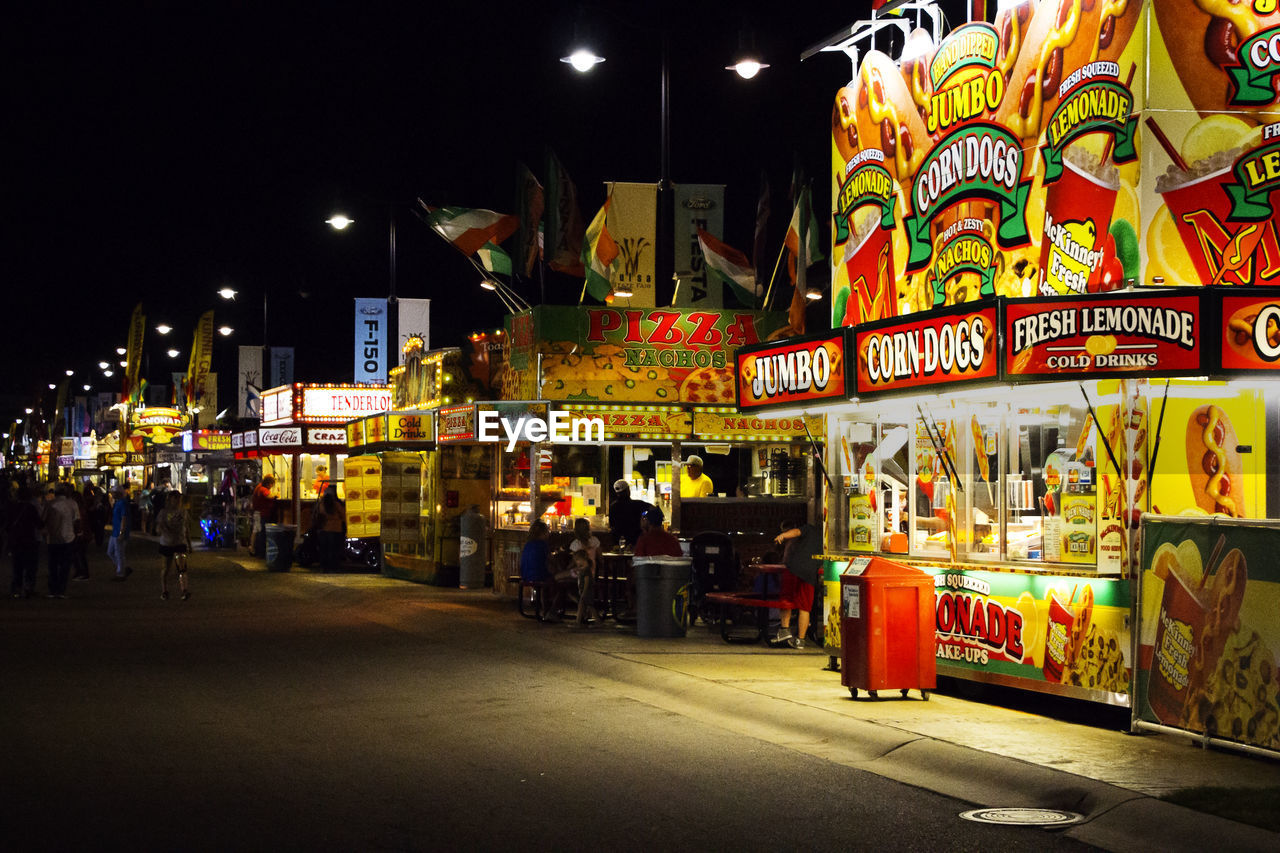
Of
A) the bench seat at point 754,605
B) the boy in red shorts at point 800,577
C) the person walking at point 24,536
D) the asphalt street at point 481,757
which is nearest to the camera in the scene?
the asphalt street at point 481,757

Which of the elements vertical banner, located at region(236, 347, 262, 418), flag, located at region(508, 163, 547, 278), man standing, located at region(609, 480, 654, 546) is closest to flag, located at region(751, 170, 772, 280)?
flag, located at region(508, 163, 547, 278)

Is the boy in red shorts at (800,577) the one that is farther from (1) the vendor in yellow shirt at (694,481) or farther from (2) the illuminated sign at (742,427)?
(2) the illuminated sign at (742,427)

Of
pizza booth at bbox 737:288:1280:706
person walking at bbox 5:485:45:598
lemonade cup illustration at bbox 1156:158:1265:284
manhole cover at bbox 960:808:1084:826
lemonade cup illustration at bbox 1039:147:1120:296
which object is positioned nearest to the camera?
manhole cover at bbox 960:808:1084:826

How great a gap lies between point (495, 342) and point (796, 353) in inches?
544

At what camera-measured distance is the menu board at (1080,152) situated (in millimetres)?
10625

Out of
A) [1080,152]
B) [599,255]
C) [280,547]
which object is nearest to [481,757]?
[1080,152]

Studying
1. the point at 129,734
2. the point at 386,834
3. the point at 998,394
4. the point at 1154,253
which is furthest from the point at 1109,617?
the point at 129,734

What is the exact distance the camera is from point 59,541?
78.5 feet

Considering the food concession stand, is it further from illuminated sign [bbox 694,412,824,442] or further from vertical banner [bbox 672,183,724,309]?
vertical banner [bbox 672,183,724,309]

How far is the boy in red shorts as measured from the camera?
16391 millimetres

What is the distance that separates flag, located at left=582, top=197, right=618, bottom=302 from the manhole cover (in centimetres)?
1556

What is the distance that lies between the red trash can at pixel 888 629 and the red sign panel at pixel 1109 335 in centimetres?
211

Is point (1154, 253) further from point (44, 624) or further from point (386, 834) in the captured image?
point (44, 624)

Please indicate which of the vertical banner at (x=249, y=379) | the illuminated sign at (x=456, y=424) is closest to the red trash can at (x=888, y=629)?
the illuminated sign at (x=456, y=424)
